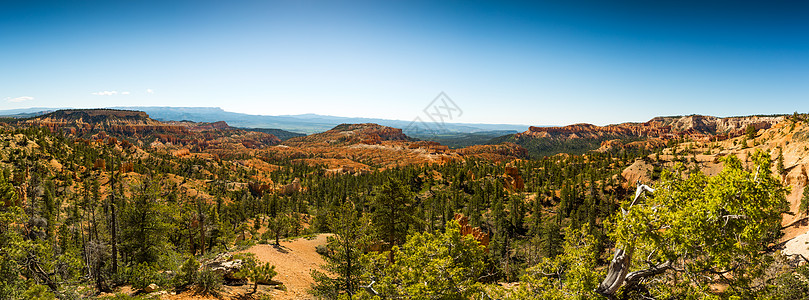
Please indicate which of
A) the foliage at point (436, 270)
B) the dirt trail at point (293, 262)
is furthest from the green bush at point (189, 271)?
the foliage at point (436, 270)

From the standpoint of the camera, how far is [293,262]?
2995cm

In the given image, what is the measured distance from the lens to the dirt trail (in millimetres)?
22683

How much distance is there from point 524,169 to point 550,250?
206 feet

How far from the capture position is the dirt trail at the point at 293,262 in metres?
22.7

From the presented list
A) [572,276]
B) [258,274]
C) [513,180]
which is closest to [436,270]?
[572,276]

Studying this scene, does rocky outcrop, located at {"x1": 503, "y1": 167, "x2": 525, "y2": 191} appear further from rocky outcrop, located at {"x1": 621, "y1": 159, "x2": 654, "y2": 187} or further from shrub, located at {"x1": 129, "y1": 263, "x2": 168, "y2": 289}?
shrub, located at {"x1": 129, "y1": 263, "x2": 168, "y2": 289}

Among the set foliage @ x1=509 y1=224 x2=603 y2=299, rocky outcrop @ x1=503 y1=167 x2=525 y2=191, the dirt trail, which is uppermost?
foliage @ x1=509 y1=224 x2=603 y2=299

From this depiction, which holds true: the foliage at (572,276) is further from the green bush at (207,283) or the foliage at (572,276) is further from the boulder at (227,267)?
the boulder at (227,267)

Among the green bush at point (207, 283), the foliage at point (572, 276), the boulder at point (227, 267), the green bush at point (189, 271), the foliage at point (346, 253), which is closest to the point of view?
the foliage at point (572, 276)

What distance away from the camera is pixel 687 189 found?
9.27m

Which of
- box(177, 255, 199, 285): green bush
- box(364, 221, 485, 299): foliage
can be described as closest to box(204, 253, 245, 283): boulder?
box(177, 255, 199, 285): green bush

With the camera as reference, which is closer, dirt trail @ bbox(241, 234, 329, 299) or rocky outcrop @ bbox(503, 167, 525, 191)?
dirt trail @ bbox(241, 234, 329, 299)

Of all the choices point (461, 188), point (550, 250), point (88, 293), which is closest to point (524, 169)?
point (461, 188)

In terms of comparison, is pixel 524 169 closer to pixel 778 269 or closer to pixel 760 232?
pixel 778 269
